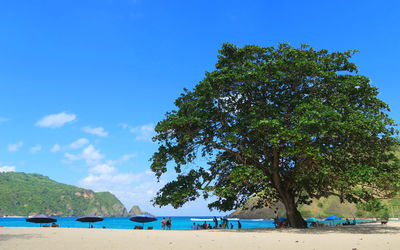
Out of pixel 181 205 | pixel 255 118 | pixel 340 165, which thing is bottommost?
pixel 181 205

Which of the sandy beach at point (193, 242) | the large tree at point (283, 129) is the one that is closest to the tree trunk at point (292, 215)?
the large tree at point (283, 129)

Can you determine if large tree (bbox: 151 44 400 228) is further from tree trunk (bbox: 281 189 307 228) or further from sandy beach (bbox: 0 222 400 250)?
sandy beach (bbox: 0 222 400 250)

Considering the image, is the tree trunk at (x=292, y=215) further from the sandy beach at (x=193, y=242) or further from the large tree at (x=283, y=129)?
the sandy beach at (x=193, y=242)

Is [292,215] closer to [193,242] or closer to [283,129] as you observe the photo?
[283,129]

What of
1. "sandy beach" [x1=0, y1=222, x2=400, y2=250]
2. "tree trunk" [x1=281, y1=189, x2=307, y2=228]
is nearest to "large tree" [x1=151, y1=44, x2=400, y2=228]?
"tree trunk" [x1=281, y1=189, x2=307, y2=228]

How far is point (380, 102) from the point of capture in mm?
24531

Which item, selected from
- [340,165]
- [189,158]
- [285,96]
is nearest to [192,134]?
[189,158]

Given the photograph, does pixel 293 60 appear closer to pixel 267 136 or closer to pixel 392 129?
pixel 267 136

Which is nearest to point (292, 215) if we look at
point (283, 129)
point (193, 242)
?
point (283, 129)

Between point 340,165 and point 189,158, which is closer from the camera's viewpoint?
point 340,165

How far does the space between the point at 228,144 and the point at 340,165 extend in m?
9.10

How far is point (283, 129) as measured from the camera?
21266 mm

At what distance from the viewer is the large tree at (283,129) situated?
70.3ft

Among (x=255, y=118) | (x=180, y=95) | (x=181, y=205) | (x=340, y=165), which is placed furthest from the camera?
(x=180, y=95)
